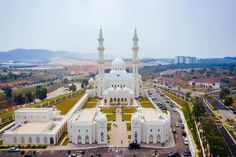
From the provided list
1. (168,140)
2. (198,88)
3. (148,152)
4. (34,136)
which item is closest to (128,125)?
(168,140)

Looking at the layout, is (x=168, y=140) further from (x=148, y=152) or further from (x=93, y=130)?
(x=93, y=130)

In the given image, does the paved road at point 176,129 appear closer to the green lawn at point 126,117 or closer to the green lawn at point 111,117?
the green lawn at point 126,117

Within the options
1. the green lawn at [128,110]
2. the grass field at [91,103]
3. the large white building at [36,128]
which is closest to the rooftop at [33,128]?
the large white building at [36,128]

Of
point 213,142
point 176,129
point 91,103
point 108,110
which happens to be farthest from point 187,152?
point 91,103

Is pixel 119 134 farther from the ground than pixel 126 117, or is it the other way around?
pixel 126 117

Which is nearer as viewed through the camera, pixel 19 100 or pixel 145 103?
pixel 19 100

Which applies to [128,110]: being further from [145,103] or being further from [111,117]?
[145,103]
